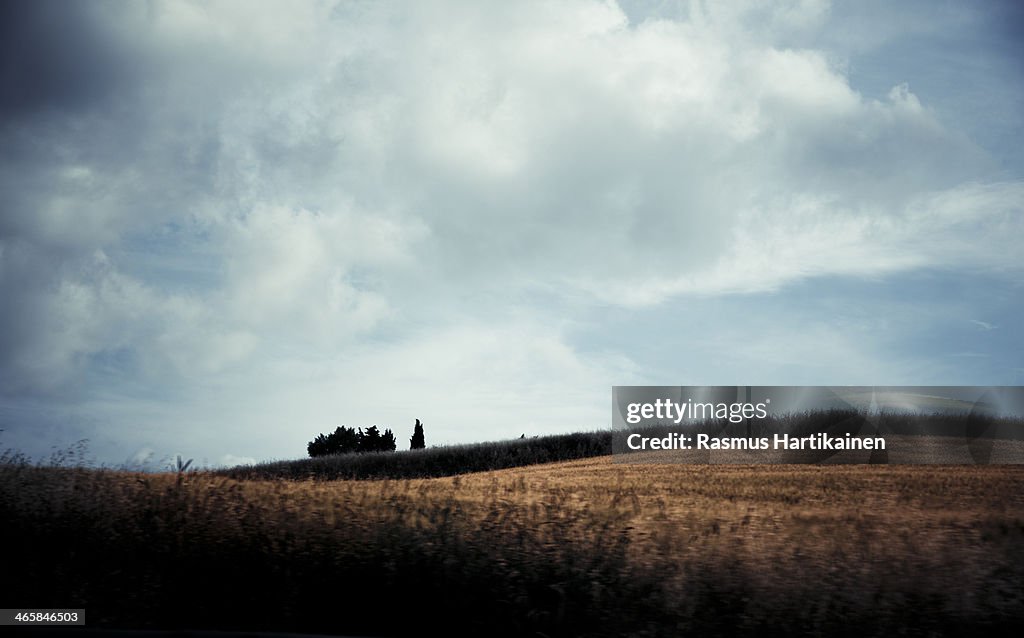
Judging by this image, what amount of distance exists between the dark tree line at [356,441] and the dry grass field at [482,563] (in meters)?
55.6

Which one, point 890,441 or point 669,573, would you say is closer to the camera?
point 669,573

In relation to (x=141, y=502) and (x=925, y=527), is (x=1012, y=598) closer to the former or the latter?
(x=925, y=527)

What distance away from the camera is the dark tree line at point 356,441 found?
219ft

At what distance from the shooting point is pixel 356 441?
71.6 m

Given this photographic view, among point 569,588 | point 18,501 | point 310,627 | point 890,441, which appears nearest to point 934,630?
point 569,588

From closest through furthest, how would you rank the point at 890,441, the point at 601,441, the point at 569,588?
the point at 569,588
the point at 890,441
the point at 601,441

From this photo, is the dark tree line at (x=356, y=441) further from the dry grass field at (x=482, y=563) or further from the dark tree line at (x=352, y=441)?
the dry grass field at (x=482, y=563)

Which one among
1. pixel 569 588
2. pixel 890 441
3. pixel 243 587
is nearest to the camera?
pixel 569 588

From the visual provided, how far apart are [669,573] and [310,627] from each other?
12.4ft

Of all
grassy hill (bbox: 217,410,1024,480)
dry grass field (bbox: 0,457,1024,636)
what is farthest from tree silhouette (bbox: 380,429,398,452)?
dry grass field (bbox: 0,457,1024,636)

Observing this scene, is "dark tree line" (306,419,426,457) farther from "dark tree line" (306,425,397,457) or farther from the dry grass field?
the dry grass field

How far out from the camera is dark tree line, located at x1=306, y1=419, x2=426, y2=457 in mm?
66625

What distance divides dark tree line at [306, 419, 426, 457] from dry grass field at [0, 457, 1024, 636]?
5564 centimetres

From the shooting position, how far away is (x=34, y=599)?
8711mm
